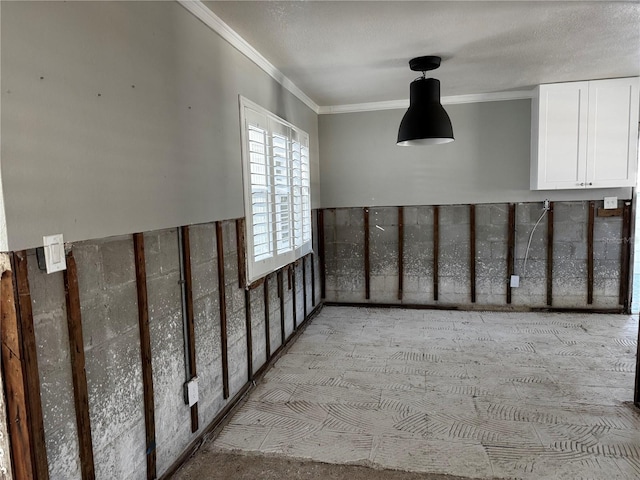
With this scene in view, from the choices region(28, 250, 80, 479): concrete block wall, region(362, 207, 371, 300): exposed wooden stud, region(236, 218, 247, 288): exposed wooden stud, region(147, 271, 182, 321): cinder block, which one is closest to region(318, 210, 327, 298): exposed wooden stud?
region(362, 207, 371, 300): exposed wooden stud

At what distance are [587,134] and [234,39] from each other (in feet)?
12.3

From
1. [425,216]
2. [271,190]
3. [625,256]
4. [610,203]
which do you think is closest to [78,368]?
[271,190]

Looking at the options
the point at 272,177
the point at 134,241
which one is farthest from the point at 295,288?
the point at 134,241

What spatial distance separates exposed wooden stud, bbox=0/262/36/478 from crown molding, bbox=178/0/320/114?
174cm

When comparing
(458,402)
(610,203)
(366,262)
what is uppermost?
(610,203)

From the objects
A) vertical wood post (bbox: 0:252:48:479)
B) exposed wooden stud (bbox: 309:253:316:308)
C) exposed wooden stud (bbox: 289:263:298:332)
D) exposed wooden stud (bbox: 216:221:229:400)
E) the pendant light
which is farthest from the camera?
exposed wooden stud (bbox: 309:253:316:308)

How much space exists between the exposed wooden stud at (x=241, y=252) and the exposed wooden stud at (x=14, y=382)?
5.42 feet

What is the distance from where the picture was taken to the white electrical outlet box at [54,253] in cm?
139

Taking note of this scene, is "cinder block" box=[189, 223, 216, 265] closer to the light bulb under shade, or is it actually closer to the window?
the window

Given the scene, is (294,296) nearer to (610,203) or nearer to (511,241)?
(511,241)

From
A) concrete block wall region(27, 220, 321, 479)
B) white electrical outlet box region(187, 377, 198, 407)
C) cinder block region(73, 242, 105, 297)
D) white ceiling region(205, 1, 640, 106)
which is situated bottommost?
white electrical outlet box region(187, 377, 198, 407)

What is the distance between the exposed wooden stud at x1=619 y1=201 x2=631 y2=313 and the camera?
4.59m

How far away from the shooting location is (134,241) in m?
1.85

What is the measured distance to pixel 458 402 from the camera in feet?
9.21
